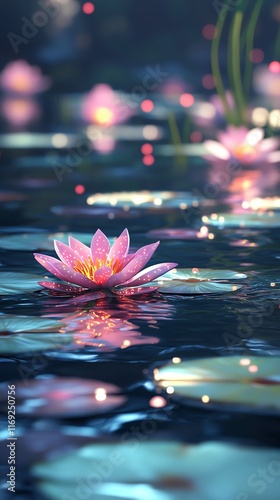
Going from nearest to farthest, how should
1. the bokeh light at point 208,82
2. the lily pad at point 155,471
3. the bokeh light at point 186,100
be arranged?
1. the lily pad at point 155,471
2. the bokeh light at point 186,100
3. the bokeh light at point 208,82

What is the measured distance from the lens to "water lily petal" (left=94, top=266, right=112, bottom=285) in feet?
6.51

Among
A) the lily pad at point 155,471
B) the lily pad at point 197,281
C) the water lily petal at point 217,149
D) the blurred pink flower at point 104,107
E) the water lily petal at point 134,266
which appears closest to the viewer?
the lily pad at point 155,471

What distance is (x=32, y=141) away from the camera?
6273 millimetres

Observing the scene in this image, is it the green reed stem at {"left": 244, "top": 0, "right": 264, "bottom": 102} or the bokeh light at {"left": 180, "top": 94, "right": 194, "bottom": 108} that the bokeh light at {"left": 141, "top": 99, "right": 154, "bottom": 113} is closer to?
the bokeh light at {"left": 180, "top": 94, "right": 194, "bottom": 108}

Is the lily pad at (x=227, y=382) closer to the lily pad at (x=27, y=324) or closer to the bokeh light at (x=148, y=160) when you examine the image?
the lily pad at (x=27, y=324)

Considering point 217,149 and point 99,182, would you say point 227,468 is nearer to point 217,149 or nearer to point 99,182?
point 99,182

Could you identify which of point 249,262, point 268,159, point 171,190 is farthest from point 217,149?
point 249,262

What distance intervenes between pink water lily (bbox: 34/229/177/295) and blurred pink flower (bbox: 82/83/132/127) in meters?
4.86

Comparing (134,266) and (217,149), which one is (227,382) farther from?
(217,149)

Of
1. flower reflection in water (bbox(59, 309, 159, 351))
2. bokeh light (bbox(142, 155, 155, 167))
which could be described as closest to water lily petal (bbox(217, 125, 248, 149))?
bokeh light (bbox(142, 155, 155, 167))

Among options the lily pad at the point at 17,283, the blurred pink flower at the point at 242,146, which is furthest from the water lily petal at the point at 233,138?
the lily pad at the point at 17,283

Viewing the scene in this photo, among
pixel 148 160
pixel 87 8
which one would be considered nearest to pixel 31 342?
pixel 148 160

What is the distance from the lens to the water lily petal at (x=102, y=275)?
198 centimetres

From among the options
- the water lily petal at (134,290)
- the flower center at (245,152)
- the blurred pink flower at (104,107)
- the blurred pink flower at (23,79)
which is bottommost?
the water lily petal at (134,290)
